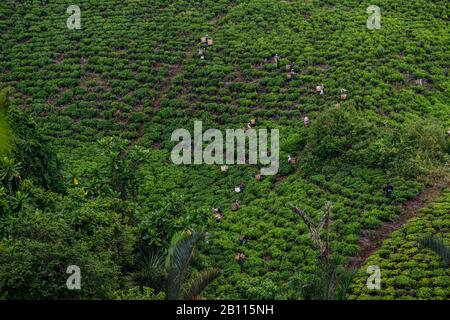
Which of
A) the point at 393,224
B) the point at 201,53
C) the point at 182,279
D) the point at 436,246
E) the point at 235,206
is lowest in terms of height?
the point at 235,206

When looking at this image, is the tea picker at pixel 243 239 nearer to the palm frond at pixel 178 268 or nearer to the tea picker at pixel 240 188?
the tea picker at pixel 240 188

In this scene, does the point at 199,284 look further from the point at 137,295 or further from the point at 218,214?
the point at 218,214

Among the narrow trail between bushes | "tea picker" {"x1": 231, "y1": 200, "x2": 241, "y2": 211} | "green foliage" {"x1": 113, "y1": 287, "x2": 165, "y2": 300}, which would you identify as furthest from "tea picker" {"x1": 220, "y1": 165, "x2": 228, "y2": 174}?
"green foliage" {"x1": 113, "y1": 287, "x2": 165, "y2": 300}

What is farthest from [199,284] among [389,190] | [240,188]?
[240,188]

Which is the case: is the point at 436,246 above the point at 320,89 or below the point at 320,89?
below

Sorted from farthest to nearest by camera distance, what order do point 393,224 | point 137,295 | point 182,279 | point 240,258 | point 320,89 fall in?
point 320,89 < point 393,224 < point 240,258 < point 137,295 < point 182,279
